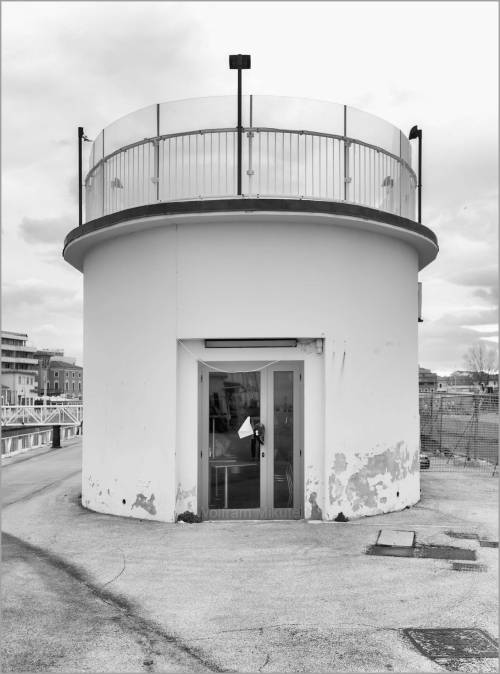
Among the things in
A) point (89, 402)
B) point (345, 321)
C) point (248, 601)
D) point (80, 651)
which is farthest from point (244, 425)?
point (80, 651)

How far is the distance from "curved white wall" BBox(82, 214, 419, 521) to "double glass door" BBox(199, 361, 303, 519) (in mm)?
201

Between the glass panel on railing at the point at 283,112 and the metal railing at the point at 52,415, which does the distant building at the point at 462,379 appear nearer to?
the metal railing at the point at 52,415

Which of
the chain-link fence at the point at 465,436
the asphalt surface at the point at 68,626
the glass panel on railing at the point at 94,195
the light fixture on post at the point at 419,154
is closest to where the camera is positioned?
the asphalt surface at the point at 68,626

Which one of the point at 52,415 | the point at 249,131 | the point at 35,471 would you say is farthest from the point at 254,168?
the point at 52,415

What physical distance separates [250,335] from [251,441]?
62.8 inches

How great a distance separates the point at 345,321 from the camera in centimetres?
917

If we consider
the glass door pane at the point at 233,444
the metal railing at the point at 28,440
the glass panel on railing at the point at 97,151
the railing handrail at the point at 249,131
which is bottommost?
the metal railing at the point at 28,440

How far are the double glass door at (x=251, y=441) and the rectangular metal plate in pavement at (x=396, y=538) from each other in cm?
147

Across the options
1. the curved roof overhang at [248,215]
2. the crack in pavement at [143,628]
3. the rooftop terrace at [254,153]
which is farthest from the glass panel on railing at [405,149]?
the crack in pavement at [143,628]

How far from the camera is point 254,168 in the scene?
29.8ft

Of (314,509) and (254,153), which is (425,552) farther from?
(254,153)

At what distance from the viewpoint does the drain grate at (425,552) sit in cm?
712

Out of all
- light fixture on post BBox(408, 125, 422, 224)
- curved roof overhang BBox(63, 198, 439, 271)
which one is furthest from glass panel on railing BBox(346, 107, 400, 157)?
curved roof overhang BBox(63, 198, 439, 271)

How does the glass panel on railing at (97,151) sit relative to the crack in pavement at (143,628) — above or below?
above
